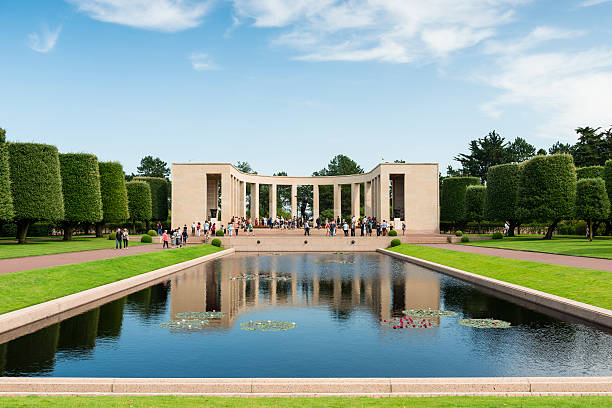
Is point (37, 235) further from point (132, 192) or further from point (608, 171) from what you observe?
point (608, 171)

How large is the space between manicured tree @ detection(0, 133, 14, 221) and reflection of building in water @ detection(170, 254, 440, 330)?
24.1 m

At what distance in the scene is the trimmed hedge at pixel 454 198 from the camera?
76.0 metres

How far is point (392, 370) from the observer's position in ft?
29.5

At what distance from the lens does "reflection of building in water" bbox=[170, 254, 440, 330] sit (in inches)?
607

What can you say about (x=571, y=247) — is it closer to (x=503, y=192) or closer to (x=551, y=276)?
(x=551, y=276)

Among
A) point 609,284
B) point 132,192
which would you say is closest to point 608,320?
point 609,284

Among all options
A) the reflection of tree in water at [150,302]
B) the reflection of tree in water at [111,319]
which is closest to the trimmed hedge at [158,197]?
the reflection of tree in water at [150,302]

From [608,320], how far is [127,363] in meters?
11.2

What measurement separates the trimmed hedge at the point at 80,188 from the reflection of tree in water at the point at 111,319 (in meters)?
40.0

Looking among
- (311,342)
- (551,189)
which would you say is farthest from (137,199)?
(311,342)

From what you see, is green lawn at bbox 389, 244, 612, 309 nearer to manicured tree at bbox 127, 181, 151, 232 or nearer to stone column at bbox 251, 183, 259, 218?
manicured tree at bbox 127, 181, 151, 232

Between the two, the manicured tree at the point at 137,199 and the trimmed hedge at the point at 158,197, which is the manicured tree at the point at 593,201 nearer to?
the manicured tree at the point at 137,199

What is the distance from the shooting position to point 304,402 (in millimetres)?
7047

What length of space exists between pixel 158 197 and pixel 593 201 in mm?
60544
